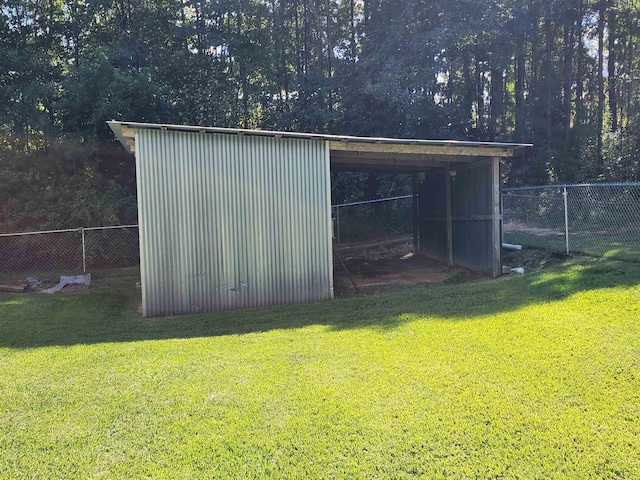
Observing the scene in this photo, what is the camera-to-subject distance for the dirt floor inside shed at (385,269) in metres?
8.16

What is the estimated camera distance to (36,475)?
217cm

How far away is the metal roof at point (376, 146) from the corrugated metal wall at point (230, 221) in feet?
0.51

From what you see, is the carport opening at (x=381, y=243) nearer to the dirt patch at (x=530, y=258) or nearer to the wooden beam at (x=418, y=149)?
the dirt patch at (x=530, y=258)

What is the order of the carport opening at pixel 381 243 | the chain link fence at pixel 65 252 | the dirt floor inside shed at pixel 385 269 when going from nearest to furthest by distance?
the dirt floor inside shed at pixel 385 269, the carport opening at pixel 381 243, the chain link fence at pixel 65 252

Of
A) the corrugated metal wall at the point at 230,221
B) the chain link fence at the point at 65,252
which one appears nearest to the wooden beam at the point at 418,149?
the corrugated metal wall at the point at 230,221

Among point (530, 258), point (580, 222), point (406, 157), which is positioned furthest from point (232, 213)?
point (580, 222)

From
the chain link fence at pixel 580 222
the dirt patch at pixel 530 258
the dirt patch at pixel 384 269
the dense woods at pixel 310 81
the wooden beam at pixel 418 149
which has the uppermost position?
the dense woods at pixel 310 81

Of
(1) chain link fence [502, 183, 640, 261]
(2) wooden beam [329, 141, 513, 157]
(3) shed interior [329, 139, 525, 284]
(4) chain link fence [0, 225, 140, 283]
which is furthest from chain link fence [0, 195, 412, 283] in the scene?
(2) wooden beam [329, 141, 513, 157]

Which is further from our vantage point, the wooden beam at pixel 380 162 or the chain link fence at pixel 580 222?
the wooden beam at pixel 380 162

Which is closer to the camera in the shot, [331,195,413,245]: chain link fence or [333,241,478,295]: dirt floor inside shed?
[333,241,478,295]: dirt floor inside shed

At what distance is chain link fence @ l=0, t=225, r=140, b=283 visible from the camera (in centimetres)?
1046

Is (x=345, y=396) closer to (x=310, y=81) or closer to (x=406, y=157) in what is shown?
(x=406, y=157)

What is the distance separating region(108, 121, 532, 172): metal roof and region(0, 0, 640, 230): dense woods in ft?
19.0

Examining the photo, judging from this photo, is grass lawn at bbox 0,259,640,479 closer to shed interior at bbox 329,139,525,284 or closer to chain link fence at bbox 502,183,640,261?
shed interior at bbox 329,139,525,284
